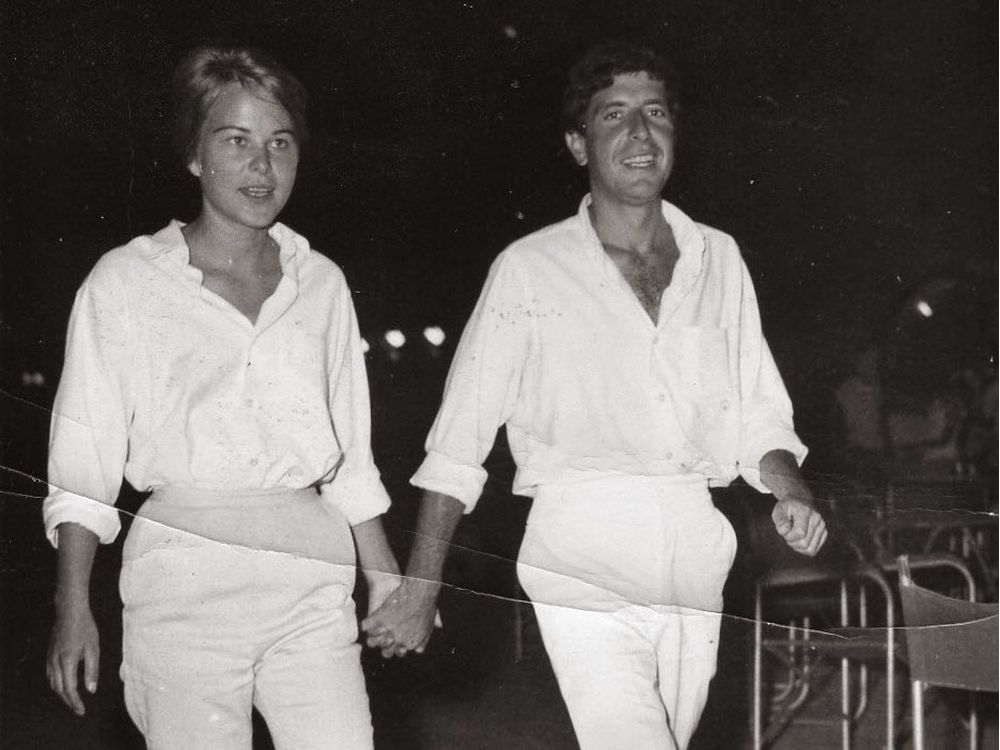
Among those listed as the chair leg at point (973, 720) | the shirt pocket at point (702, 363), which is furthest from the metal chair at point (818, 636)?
the shirt pocket at point (702, 363)

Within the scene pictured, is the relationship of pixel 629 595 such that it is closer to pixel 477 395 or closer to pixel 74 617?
pixel 477 395

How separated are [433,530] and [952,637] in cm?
67

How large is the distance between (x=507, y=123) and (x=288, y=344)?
0.33m

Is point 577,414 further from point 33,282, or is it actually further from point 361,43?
point 33,282

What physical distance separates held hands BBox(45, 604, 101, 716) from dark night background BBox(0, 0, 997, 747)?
0.50 ft

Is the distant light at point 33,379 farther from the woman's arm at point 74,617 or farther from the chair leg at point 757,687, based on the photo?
the chair leg at point 757,687

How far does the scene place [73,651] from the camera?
1.08 meters

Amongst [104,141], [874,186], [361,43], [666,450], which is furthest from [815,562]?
[104,141]

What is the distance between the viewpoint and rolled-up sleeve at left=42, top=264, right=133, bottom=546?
3.51 feet

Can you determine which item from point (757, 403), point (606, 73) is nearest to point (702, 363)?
point (757, 403)

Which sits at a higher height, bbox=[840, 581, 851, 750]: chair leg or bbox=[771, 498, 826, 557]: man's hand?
bbox=[771, 498, 826, 557]: man's hand

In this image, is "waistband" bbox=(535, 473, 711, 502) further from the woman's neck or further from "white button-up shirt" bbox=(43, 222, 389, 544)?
the woman's neck

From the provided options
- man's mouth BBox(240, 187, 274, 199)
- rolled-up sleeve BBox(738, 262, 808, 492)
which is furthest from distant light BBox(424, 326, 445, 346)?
rolled-up sleeve BBox(738, 262, 808, 492)

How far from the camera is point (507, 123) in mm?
1145
